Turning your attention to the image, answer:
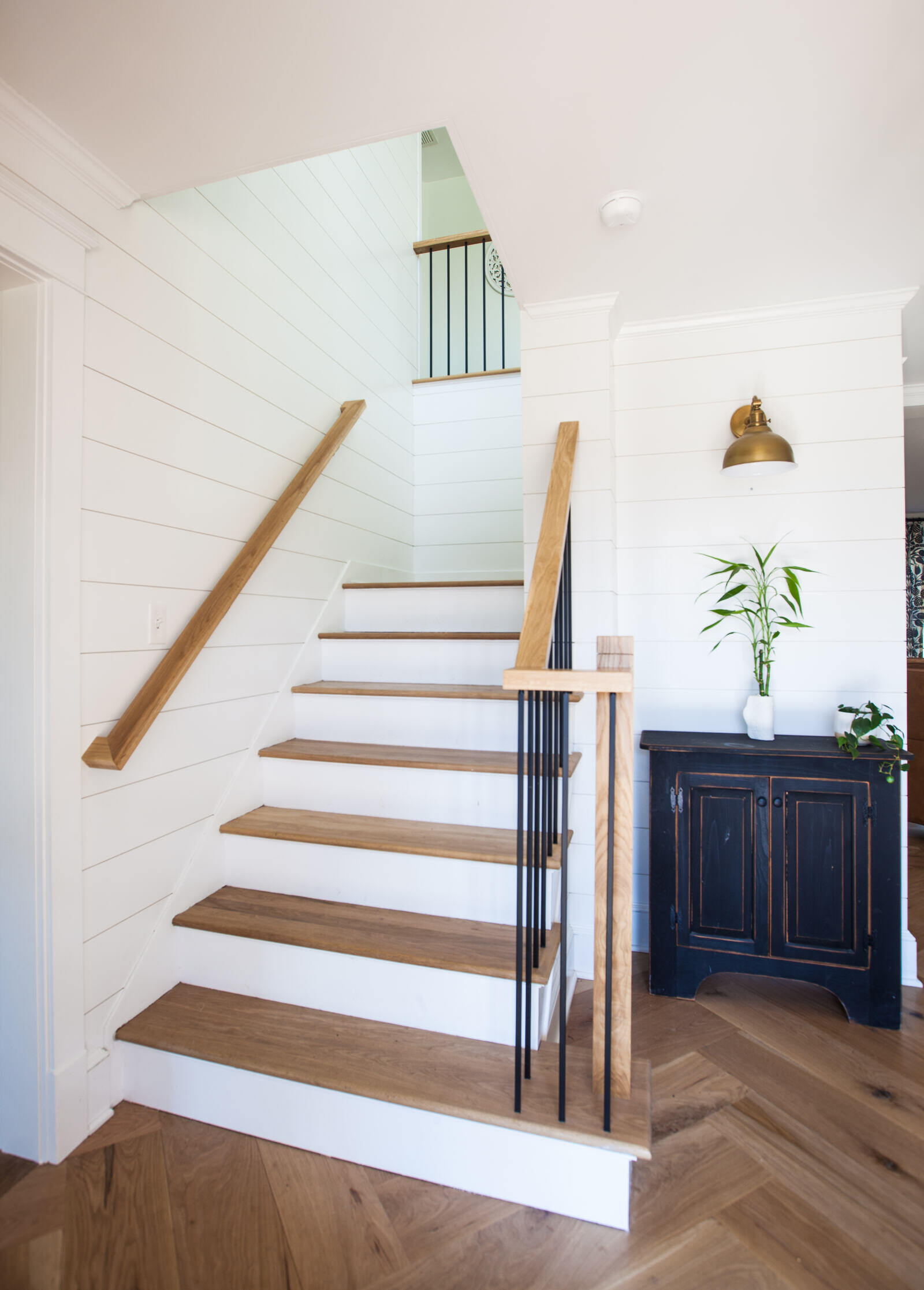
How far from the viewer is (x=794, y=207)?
1.77m

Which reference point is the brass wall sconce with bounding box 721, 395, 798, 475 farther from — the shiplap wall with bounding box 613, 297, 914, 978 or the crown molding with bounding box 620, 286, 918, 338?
the crown molding with bounding box 620, 286, 918, 338

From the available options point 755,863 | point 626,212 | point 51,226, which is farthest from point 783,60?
point 755,863

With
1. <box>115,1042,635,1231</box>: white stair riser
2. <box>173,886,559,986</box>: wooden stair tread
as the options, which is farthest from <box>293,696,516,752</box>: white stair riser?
<box>115,1042,635,1231</box>: white stair riser

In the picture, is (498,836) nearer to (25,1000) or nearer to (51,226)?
(25,1000)

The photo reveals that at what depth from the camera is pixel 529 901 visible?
1412mm

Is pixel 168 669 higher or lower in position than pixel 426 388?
lower

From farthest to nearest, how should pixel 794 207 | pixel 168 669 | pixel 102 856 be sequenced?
pixel 794 207, pixel 168 669, pixel 102 856

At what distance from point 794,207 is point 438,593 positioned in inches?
67.0

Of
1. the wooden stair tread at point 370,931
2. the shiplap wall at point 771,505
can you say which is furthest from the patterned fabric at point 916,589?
the wooden stair tread at point 370,931

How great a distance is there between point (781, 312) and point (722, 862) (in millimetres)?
1938

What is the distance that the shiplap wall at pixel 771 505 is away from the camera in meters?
2.27

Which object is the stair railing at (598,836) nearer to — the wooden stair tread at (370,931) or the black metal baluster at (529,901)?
the black metal baluster at (529,901)

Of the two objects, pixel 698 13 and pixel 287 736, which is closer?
pixel 698 13

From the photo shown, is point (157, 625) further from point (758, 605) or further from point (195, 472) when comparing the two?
point (758, 605)
